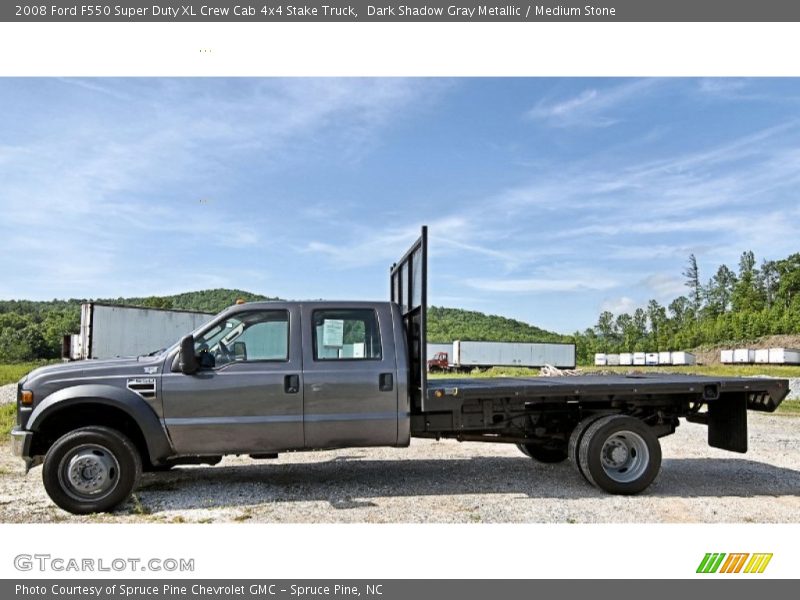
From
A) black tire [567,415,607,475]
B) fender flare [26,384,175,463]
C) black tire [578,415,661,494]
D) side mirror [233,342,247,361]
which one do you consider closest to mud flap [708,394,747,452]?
black tire [578,415,661,494]

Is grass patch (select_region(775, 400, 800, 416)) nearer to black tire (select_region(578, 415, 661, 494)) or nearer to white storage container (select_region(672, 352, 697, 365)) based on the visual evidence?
black tire (select_region(578, 415, 661, 494))

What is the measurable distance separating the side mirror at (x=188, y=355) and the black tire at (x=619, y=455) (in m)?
4.19

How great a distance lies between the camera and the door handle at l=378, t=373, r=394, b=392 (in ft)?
22.1

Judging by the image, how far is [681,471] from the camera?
27.8 ft

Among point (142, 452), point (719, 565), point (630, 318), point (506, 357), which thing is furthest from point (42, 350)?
point (630, 318)

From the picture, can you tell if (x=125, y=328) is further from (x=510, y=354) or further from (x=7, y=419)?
(x=510, y=354)

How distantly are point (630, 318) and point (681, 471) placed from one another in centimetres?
10506

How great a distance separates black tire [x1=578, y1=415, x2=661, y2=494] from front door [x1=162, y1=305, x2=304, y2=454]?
122 inches

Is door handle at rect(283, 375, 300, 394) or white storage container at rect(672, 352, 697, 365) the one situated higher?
door handle at rect(283, 375, 300, 394)

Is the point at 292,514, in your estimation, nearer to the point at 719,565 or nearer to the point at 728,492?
the point at 719,565

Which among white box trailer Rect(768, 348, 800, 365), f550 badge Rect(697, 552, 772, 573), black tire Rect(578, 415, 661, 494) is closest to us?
f550 badge Rect(697, 552, 772, 573)

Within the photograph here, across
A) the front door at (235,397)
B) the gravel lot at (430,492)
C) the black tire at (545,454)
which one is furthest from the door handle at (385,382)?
the black tire at (545,454)

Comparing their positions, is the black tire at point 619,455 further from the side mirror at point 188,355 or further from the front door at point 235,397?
the side mirror at point 188,355

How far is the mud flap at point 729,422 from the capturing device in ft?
24.8
